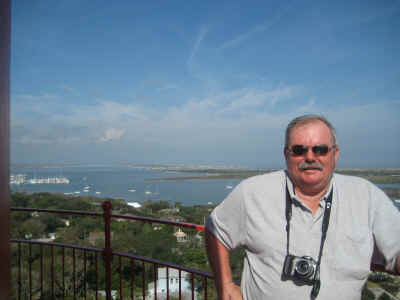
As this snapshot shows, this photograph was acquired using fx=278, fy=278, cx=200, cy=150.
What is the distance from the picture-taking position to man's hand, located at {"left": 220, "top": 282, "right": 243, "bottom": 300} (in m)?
1.59

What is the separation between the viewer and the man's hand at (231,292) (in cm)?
159

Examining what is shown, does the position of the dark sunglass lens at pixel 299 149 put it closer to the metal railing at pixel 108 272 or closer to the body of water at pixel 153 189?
the metal railing at pixel 108 272

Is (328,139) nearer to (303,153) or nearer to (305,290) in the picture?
(303,153)

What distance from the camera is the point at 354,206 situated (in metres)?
1.43

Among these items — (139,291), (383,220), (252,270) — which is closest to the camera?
(383,220)

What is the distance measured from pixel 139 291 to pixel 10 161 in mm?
5669

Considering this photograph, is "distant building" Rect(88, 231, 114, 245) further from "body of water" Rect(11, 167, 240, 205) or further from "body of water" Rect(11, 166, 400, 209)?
"body of water" Rect(11, 167, 240, 205)

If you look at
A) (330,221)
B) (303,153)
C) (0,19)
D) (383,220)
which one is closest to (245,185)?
(303,153)

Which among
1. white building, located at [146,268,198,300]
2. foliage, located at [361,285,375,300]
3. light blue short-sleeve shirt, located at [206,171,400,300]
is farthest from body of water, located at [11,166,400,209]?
white building, located at [146,268,198,300]

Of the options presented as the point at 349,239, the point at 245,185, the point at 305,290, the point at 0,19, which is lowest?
the point at 305,290

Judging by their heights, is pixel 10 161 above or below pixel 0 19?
below

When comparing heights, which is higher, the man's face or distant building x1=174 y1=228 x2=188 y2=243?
the man's face

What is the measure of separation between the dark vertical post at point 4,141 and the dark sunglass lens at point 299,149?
1.35 meters

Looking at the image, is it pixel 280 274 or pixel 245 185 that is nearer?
pixel 280 274
